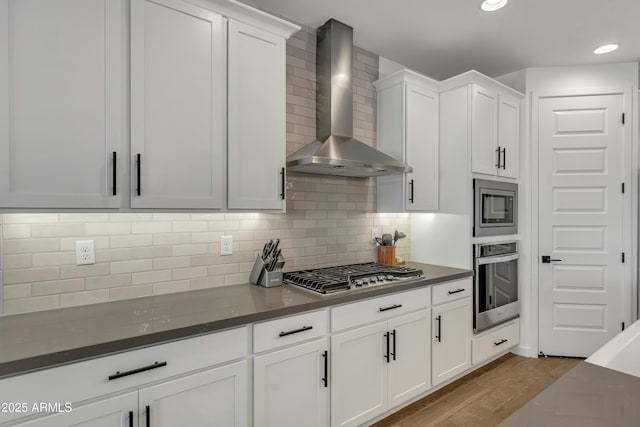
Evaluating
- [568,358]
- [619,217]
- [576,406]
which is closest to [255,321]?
[576,406]

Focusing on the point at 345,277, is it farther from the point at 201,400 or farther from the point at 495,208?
the point at 495,208

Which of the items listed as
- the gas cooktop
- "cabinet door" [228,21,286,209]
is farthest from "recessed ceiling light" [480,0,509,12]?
the gas cooktop

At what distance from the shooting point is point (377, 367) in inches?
86.9

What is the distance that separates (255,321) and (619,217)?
3.55 meters

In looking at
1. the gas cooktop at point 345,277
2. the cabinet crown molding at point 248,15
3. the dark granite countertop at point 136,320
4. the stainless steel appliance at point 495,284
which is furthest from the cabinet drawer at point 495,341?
the cabinet crown molding at point 248,15

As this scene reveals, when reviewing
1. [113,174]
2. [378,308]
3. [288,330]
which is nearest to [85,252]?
[113,174]

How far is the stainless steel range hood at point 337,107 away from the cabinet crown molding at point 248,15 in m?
0.49

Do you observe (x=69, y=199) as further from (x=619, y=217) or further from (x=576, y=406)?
(x=619, y=217)

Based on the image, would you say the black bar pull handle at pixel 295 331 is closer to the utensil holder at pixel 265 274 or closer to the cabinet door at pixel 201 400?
the cabinet door at pixel 201 400

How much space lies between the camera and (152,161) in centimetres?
171

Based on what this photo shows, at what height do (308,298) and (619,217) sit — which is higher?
(619,217)

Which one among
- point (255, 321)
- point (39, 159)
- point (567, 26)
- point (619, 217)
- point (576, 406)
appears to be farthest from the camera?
point (619, 217)

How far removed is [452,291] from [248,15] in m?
2.35

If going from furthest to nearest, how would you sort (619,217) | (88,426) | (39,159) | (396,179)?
1. (619,217)
2. (396,179)
3. (39,159)
4. (88,426)
